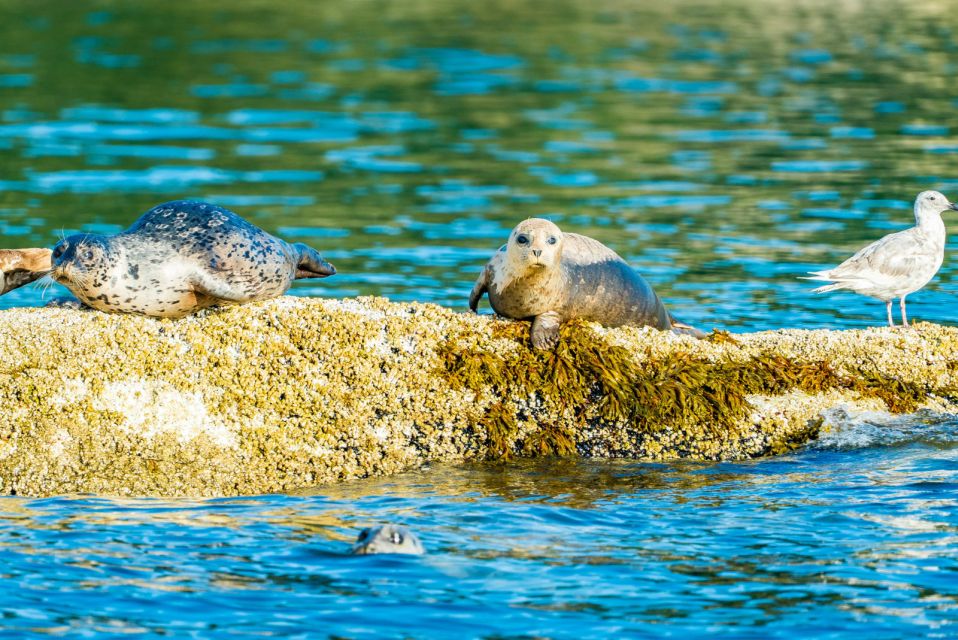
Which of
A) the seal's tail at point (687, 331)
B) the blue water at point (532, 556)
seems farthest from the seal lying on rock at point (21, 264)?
the seal's tail at point (687, 331)

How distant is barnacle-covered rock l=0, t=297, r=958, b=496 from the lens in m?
7.13

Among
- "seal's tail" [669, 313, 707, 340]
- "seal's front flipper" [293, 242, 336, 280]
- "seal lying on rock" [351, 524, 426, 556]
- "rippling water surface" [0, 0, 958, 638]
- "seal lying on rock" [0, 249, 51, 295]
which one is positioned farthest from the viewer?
"seal's front flipper" [293, 242, 336, 280]

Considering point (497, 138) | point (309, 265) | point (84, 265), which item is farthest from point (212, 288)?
point (497, 138)

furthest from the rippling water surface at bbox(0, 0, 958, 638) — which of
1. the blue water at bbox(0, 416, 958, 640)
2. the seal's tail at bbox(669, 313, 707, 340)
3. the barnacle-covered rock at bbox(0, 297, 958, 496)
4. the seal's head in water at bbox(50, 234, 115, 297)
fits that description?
the seal's tail at bbox(669, 313, 707, 340)

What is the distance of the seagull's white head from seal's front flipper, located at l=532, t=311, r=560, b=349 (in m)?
2.82

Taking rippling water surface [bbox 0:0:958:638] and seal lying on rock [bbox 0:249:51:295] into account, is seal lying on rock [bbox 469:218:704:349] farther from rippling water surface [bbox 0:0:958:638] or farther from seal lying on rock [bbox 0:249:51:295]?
seal lying on rock [bbox 0:249:51:295]

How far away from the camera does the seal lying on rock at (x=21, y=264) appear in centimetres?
805

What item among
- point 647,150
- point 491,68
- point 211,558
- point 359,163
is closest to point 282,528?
point 211,558

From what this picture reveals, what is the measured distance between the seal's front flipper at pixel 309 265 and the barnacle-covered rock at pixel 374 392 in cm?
94

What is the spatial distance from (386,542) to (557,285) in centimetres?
237

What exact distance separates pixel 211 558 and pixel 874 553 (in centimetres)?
296

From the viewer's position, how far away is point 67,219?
597 inches

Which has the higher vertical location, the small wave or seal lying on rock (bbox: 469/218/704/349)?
seal lying on rock (bbox: 469/218/704/349)

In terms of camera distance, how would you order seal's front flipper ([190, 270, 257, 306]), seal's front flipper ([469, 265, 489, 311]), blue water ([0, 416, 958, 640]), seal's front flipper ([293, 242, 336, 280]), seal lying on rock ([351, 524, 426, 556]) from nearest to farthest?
1. blue water ([0, 416, 958, 640])
2. seal lying on rock ([351, 524, 426, 556])
3. seal's front flipper ([190, 270, 257, 306])
4. seal's front flipper ([469, 265, 489, 311])
5. seal's front flipper ([293, 242, 336, 280])
